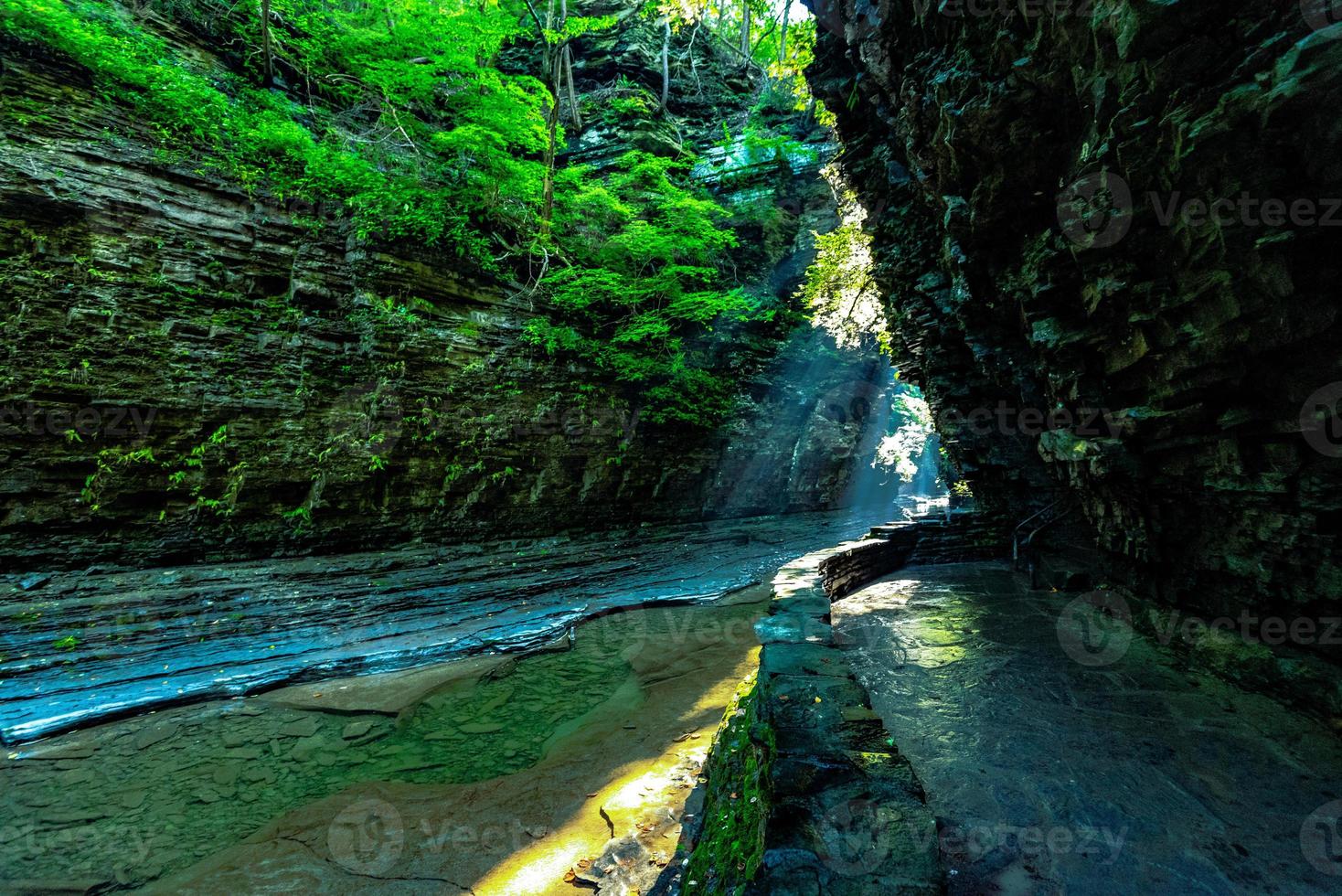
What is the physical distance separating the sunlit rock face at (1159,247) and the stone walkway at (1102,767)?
110 cm

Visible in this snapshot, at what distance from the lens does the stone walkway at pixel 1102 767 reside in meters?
2.47

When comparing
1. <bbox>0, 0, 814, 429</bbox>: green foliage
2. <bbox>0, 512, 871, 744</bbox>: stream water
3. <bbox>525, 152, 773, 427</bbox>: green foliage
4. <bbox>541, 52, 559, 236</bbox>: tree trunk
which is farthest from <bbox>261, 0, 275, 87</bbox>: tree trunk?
<bbox>0, 512, 871, 744</bbox>: stream water

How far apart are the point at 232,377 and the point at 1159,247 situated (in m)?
12.9

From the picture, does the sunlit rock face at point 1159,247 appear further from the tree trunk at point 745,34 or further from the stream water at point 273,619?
the tree trunk at point 745,34

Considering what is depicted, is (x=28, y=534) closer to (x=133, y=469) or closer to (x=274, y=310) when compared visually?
(x=133, y=469)

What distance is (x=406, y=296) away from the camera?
37.2 ft

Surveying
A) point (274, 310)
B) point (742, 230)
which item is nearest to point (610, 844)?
point (274, 310)

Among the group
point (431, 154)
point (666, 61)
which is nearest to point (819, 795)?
point (431, 154)

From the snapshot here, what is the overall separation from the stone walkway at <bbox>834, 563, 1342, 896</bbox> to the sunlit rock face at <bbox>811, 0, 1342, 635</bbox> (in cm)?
110

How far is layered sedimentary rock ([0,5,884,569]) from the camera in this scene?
7691 millimetres

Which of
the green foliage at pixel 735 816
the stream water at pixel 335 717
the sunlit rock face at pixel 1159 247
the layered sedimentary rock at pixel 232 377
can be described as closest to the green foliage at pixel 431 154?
the layered sedimentary rock at pixel 232 377

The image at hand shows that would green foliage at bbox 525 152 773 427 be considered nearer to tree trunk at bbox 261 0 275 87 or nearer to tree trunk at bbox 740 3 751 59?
tree trunk at bbox 261 0 275 87

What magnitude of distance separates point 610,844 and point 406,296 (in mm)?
11512

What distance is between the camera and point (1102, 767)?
10.8ft
